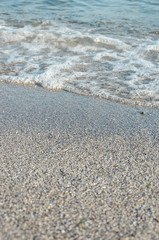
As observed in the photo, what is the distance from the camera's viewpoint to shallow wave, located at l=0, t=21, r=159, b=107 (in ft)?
11.6

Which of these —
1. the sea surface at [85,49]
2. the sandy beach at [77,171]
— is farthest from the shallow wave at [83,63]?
the sandy beach at [77,171]

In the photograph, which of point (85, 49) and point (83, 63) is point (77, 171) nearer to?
point (83, 63)

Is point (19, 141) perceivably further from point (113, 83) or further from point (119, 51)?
point (119, 51)

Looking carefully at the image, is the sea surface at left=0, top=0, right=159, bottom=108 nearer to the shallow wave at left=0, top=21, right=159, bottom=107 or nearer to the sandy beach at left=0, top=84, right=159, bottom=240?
the shallow wave at left=0, top=21, right=159, bottom=107

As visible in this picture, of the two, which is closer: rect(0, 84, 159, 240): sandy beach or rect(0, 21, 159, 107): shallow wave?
rect(0, 84, 159, 240): sandy beach

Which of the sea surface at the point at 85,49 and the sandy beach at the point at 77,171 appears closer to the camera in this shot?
the sandy beach at the point at 77,171

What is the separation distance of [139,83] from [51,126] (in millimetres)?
1638

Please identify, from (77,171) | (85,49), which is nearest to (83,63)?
(85,49)

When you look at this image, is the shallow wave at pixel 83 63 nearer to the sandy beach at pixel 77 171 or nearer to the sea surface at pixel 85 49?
the sea surface at pixel 85 49

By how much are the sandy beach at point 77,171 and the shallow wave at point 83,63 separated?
21.3 inches

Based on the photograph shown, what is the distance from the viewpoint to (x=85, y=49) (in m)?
5.04

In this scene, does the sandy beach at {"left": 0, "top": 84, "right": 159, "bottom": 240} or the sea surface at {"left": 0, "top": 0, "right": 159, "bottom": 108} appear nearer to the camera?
the sandy beach at {"left": 0, "top": 84, "right": 159, "bottom": 240}

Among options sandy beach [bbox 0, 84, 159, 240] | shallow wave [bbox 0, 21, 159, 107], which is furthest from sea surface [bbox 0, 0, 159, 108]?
sandy beach [bbox 0, 84, 159, 240]

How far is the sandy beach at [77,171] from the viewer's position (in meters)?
1.47
